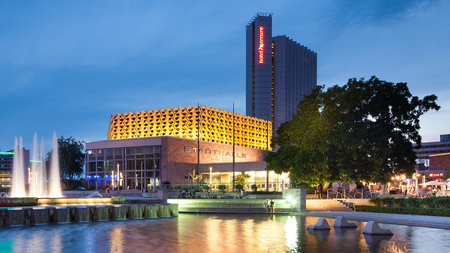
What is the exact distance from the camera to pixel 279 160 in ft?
177

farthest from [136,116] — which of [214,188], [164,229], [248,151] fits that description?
[164,229]

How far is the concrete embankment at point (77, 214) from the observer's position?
2823 centimetres

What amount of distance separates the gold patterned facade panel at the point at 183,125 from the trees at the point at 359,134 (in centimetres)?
6671

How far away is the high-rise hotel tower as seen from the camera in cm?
17100

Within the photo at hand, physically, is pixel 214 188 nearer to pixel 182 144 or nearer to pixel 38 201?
pixel 182 144

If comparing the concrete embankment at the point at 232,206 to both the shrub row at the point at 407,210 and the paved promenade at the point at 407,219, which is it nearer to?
the paved promenade at the point at 407,219

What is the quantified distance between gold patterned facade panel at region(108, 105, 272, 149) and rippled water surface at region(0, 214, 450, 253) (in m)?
85.9

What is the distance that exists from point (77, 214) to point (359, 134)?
84.5 ft

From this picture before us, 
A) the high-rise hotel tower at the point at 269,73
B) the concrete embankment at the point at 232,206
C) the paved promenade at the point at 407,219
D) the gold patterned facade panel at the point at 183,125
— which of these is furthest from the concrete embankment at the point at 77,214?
the high-rise hotel tower at the point at 269,73

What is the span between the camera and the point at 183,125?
373 feet

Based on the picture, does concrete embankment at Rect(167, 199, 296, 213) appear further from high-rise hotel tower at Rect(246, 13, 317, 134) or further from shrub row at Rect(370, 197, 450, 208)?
high-rise hotel tower at Rect(246, 13, 317, 134)

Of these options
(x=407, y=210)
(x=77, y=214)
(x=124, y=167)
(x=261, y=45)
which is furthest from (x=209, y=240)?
(x=261, y=45)

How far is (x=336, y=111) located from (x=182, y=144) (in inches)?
2060

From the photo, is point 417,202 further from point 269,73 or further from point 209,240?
point 269,73
